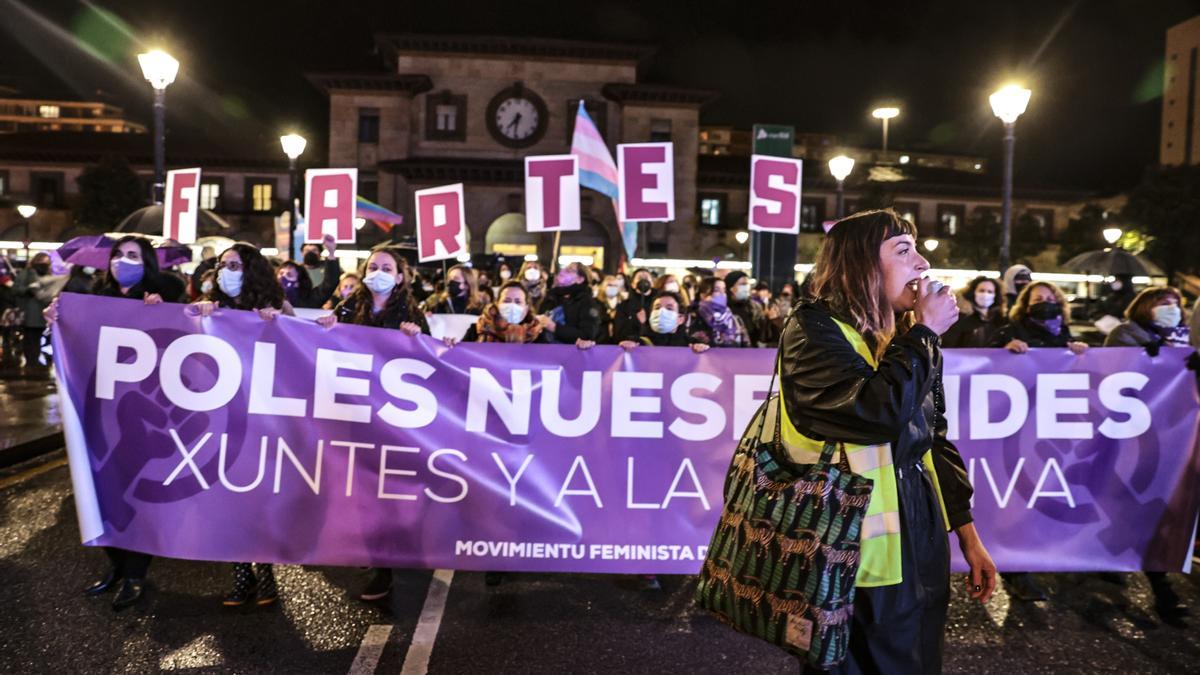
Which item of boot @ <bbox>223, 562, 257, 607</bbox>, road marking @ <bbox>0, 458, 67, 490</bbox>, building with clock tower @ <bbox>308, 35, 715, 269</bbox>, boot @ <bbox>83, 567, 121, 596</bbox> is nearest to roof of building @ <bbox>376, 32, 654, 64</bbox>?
building with clock tower @ <bbox>308, 35, 715, 269</bbox>

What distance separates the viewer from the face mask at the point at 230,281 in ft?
16.4

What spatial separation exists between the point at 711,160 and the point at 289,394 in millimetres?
46444

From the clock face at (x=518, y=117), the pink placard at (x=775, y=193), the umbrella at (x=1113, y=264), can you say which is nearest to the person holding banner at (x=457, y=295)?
the pink placard at (x=775, y=193)

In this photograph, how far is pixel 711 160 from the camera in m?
49.1

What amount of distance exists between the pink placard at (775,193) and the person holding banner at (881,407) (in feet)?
25.5

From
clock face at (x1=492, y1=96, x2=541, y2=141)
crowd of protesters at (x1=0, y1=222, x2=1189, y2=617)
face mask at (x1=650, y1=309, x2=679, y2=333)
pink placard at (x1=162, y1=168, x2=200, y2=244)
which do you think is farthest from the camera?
clock face at (x1=492, y1=96, x2=541, y2=141)

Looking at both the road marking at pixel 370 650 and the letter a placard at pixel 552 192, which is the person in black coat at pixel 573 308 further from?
the road marking at pixel 370 650

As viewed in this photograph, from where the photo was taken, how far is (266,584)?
14.8 feet

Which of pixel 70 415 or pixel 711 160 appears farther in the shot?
pixel 711 160

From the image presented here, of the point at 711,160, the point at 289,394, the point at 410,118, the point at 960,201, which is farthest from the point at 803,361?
the point at 960,201

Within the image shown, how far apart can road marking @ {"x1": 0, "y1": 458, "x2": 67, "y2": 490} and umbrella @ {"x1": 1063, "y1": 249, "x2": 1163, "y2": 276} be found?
14986 millimetres

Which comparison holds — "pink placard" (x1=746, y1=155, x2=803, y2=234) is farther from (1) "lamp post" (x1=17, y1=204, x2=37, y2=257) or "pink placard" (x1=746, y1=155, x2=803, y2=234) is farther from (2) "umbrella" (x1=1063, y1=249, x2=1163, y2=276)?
(1) "lamp post" (x1=17, y1=204, x2=37, y2=257)

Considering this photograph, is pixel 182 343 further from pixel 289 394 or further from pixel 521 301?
pixel 521 301

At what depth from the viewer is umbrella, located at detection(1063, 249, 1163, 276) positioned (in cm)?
1453
